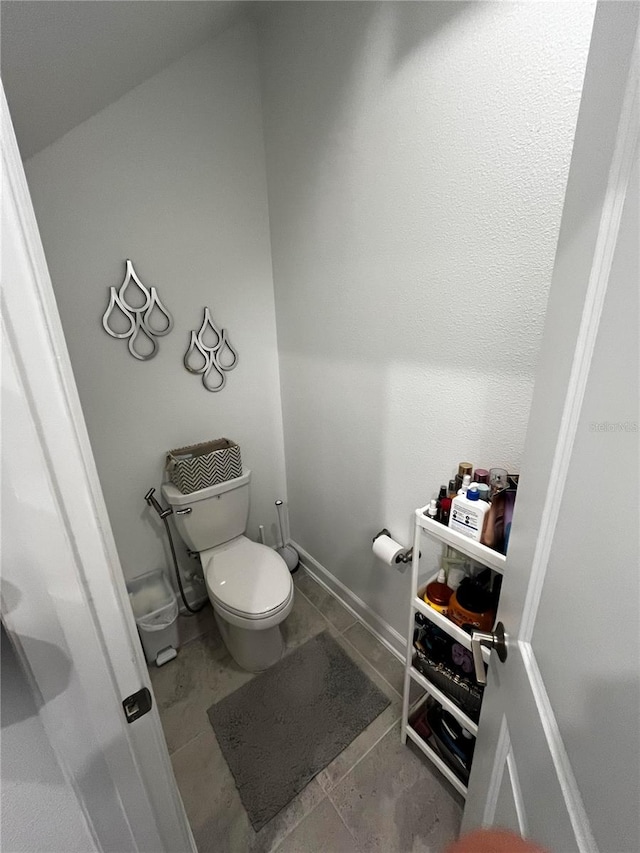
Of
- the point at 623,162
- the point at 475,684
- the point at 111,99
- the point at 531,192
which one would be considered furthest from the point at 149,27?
the point at 475,684

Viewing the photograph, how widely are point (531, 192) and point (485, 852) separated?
1.10 metres

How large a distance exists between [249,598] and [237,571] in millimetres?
171

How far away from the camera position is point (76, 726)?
1.49 feet

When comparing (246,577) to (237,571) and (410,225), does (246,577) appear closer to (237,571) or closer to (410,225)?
(237,571)

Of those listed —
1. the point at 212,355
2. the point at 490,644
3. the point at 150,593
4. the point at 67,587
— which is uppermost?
the point at 212,355

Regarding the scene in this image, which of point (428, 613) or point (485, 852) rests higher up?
point (485, 852)

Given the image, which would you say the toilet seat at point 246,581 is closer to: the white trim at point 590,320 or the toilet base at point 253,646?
the toilet base at point 253,646

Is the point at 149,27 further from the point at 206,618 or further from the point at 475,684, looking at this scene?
the point at 206,618

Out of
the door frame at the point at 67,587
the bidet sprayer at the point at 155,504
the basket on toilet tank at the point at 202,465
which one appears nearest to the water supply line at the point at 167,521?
the bidet sprayer at the point at 155,504

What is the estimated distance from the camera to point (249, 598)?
1.38m

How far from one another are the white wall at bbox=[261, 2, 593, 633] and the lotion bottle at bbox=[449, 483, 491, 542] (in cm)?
16

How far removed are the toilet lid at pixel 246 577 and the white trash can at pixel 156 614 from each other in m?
0.27

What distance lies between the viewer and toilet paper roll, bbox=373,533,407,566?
1288 mm

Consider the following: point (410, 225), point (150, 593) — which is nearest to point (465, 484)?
point (410, 225)
